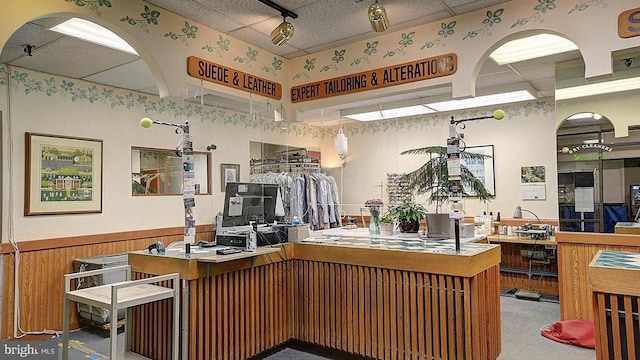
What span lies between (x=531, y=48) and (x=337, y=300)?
3.18 meters

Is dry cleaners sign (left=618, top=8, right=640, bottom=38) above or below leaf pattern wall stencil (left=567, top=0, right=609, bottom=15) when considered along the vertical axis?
below

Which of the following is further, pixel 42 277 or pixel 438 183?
pixel 42 277

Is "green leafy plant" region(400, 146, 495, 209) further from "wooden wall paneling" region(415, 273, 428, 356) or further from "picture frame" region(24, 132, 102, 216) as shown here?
"picture frame" region(24, 132, 102, 216)

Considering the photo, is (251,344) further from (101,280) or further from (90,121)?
(90,121)

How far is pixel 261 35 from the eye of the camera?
3.92 metres

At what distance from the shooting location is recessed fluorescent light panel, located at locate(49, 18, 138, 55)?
11.1 feet

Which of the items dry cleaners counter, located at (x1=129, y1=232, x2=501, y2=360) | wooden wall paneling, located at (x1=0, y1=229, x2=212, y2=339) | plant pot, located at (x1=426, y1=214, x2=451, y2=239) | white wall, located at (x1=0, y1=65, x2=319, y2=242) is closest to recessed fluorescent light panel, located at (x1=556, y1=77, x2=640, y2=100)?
plant pot, located at (x1=426, y1=214, x2=451, y2=239)

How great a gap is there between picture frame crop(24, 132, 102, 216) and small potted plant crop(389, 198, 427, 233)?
352 centimetres

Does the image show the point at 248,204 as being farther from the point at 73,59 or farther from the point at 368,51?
the point at 73,59

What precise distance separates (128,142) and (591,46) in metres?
4.94

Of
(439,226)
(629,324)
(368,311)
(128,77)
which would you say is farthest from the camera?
(128,77)

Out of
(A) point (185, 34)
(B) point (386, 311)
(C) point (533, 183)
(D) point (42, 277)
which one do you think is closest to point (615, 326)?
(B) point (386, 311)

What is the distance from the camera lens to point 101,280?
452 centimetres

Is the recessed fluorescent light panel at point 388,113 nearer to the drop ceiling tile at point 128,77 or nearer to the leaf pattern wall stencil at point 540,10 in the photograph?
the leaf pattern wall stencil at point 540,10
